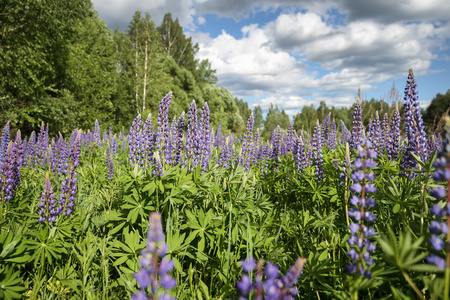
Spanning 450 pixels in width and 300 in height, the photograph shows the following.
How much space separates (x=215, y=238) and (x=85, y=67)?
20.7 metres

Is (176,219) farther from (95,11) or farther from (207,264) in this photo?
(95,11)

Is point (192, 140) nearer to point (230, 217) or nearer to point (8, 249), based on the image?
point (230, 217)

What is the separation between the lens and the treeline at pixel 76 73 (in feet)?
40.1

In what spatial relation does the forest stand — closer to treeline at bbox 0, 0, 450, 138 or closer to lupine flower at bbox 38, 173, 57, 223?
lupine flower at bbox 38, 173, 57, 223

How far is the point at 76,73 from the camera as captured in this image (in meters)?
18.4

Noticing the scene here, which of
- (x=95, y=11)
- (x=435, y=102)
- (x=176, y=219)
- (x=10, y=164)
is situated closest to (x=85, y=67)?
(x=95, y=11)

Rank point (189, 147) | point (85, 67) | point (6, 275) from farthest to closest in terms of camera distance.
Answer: point (85, 67), point (189, 147), point (6, 275)

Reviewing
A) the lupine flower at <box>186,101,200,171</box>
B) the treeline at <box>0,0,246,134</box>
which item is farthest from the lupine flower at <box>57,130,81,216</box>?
the treeline at <box>0,0,246,134</box>

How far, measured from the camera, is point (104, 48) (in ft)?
74.7

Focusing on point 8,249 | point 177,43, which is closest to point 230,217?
point 8,249

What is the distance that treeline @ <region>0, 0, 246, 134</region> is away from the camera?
40.1 feet

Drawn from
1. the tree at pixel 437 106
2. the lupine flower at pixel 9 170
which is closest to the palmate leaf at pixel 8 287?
the lupine flower at pixel 9 170

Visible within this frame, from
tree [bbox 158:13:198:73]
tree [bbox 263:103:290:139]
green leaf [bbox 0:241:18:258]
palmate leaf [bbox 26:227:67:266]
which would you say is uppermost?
tree [bbox 158:13:198:73]

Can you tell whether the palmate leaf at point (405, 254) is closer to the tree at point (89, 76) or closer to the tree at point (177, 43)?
the tree at point (89, 76)
